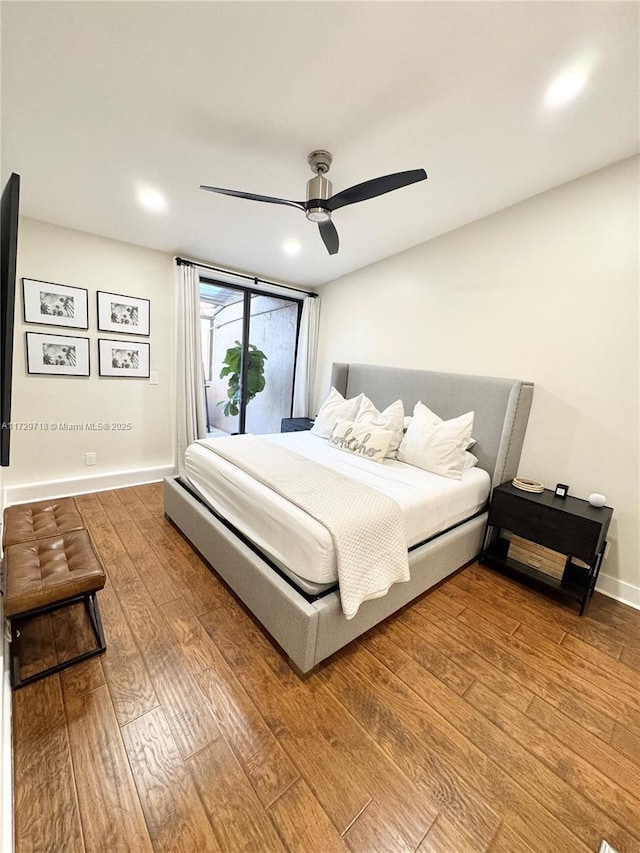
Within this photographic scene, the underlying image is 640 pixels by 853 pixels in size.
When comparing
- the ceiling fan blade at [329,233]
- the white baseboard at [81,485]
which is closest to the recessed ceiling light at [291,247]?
the ceiling fan blade at [329,233]

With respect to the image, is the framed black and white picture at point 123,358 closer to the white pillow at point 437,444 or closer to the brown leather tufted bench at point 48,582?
the brown leather tufted bench at point 48,582

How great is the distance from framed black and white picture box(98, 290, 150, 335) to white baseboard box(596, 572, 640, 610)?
4618mm

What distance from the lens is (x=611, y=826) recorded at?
1076mm

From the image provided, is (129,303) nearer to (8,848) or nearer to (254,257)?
(254,257)

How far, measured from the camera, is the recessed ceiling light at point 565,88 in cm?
145

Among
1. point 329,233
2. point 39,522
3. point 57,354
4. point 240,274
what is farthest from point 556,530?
point 57,354

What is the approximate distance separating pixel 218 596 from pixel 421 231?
3398mm

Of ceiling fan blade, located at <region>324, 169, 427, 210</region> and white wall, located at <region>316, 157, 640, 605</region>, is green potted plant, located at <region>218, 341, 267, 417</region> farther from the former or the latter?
ceiling fan blade, located at <region>324, 169, 427, 210</region>

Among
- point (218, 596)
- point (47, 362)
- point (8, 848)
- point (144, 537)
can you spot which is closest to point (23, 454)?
point (47, 362)

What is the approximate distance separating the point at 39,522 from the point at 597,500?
11.6 feet

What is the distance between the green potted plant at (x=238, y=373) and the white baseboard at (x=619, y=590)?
407cm

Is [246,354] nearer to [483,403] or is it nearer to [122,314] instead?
[122,314]

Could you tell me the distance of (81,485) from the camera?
3268mm

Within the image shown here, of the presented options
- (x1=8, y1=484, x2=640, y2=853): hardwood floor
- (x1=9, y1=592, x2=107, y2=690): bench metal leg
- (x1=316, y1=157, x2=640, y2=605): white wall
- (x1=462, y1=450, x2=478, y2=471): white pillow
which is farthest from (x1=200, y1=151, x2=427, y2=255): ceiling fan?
(x1=8, y1=484, x2=640, y2=853): hardwood floor
